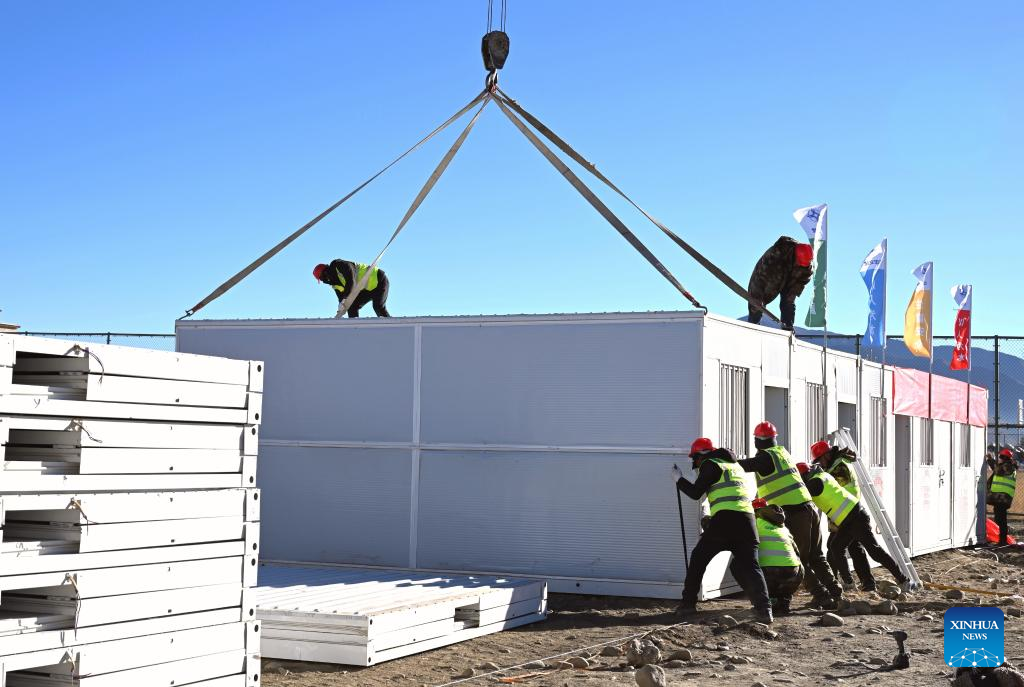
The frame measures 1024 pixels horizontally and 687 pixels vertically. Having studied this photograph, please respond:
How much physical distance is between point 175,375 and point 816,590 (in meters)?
7.94

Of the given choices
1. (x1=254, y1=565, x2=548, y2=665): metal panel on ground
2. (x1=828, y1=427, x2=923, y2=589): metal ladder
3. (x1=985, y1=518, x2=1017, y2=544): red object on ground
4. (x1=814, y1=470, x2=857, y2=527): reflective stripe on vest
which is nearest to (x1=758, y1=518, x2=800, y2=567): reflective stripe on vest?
(x1=814, y1=470, x2=857, y2=527): reflective stripe on vest

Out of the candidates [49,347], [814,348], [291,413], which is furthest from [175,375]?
[814,348]

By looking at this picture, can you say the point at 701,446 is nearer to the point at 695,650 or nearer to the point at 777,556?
the point at 777,556

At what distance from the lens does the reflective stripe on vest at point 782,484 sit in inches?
513

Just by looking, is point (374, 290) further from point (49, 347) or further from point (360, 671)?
point (49, 347)

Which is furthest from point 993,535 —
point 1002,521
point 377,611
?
point 377,611

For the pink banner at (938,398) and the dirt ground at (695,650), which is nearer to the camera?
the dirt ground at (695,650)

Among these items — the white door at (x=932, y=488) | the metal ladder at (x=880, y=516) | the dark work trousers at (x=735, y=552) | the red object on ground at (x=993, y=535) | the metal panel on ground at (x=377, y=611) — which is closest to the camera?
the metal panel on ground at (x=377, y=611)

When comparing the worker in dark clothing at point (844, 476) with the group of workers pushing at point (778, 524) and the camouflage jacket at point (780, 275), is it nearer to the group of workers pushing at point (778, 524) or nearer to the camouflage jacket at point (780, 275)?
the group of workers pushing at point (778, 524)

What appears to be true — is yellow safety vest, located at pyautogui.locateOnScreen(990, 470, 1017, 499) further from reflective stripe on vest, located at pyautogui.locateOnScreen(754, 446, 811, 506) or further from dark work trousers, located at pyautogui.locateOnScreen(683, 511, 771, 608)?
dark work trousers, located at pyautogui.locateOnScreen(683, 511, 771, 608)

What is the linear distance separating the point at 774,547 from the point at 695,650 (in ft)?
7.59

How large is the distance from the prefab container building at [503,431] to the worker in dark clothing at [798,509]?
666mm

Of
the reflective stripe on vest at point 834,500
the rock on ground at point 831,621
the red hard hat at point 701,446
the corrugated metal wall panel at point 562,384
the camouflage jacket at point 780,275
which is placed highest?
the camouflage jacket at point 780,275

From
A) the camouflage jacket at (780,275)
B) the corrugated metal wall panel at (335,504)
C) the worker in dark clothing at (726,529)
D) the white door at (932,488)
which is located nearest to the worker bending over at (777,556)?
the worker in dark clothing at (726,529)
